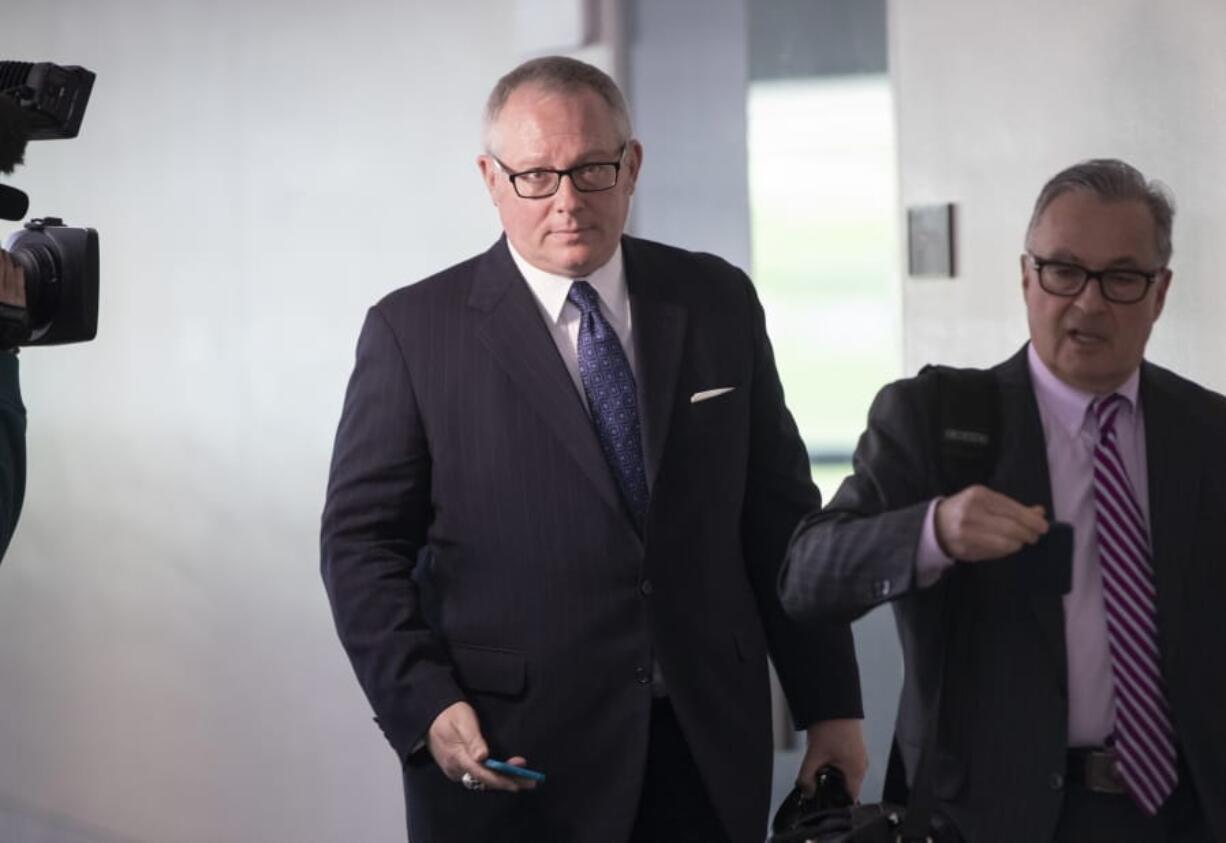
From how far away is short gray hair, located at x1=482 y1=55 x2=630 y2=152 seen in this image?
252cm

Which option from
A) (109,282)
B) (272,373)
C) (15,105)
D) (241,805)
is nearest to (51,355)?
(109,282)

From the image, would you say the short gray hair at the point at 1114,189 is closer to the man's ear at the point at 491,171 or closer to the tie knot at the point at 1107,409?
the tie knot at the point at 1107,409

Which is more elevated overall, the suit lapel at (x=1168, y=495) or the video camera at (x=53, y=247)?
the video camera at (x=53, y=247)

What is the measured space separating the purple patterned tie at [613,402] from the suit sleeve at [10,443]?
737 mm

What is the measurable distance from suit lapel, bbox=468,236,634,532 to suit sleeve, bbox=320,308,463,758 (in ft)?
0.45

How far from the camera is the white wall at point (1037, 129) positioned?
322 cm

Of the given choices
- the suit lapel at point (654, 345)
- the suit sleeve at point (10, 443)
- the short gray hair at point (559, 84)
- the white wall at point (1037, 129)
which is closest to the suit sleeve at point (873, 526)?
the suit lapel at point (654, 345)

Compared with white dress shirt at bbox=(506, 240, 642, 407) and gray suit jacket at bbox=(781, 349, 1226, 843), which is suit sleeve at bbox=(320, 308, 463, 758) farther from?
gray suit jacket at bbox=(781, 349, 1226, 843)

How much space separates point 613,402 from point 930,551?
26.5 inches

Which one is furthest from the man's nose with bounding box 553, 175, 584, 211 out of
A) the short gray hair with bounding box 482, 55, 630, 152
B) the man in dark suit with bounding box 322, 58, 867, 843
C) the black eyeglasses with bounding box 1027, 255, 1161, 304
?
the black eyeglasses with bounding box 1027, 255, 1161, 304

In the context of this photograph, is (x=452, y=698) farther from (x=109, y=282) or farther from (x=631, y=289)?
(x=109, y=282)

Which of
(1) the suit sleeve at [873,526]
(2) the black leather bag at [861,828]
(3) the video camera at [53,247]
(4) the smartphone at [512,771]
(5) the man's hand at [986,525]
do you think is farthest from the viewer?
(3) the video camera at [53,247]

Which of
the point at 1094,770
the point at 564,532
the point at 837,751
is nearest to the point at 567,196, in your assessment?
the point at 564,532

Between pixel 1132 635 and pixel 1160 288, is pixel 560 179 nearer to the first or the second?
pixel 1160 288
